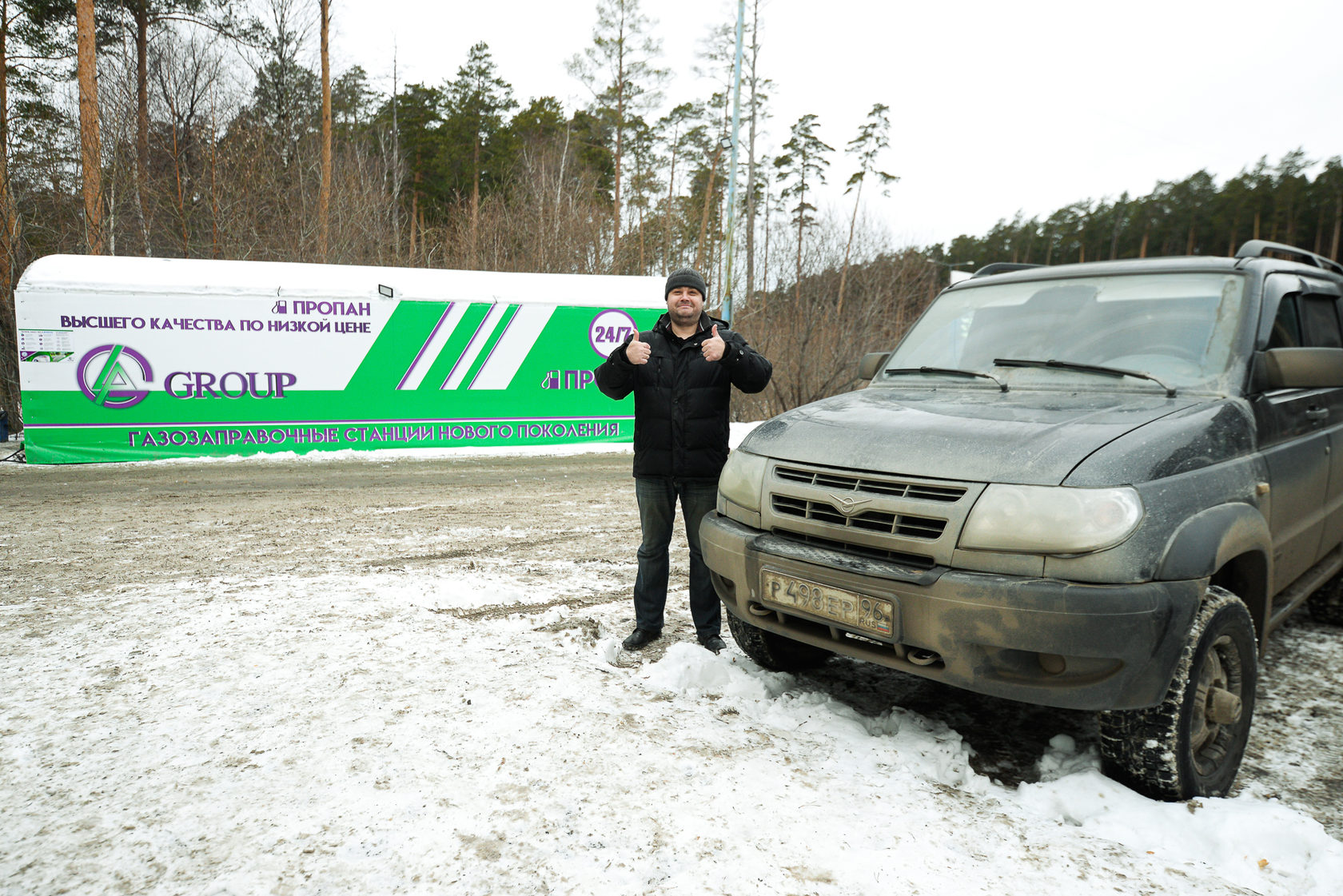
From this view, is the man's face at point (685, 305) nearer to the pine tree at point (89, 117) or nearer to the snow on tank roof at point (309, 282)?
the snow on tank roof at point (309, 282)

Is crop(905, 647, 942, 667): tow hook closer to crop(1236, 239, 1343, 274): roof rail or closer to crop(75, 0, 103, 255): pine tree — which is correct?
crop(1236, 239, 1343, 274): roof rail

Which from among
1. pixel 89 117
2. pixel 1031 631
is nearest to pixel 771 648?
pixel 1031 631

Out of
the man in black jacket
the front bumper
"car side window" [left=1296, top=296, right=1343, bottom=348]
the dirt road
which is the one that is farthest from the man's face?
"car side window" [left=1296, top=296, right=1343, bottom=348]

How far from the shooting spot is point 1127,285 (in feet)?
11.8

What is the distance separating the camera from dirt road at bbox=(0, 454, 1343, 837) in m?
3.39

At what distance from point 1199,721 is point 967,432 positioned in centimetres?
125

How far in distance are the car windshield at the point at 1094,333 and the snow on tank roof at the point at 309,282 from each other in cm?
1050

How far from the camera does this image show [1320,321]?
156 inches

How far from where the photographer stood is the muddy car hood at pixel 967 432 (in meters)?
2.60

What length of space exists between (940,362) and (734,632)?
65.0 inches

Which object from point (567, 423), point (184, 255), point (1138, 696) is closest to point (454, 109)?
point (184, 255)

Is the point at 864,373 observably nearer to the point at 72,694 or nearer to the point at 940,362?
the point at 940,362

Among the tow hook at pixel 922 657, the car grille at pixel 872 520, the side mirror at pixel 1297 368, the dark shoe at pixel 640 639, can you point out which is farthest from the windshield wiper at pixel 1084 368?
the dark shoe at pixel 640 639

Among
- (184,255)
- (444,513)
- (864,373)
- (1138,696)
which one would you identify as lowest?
(444,513)
